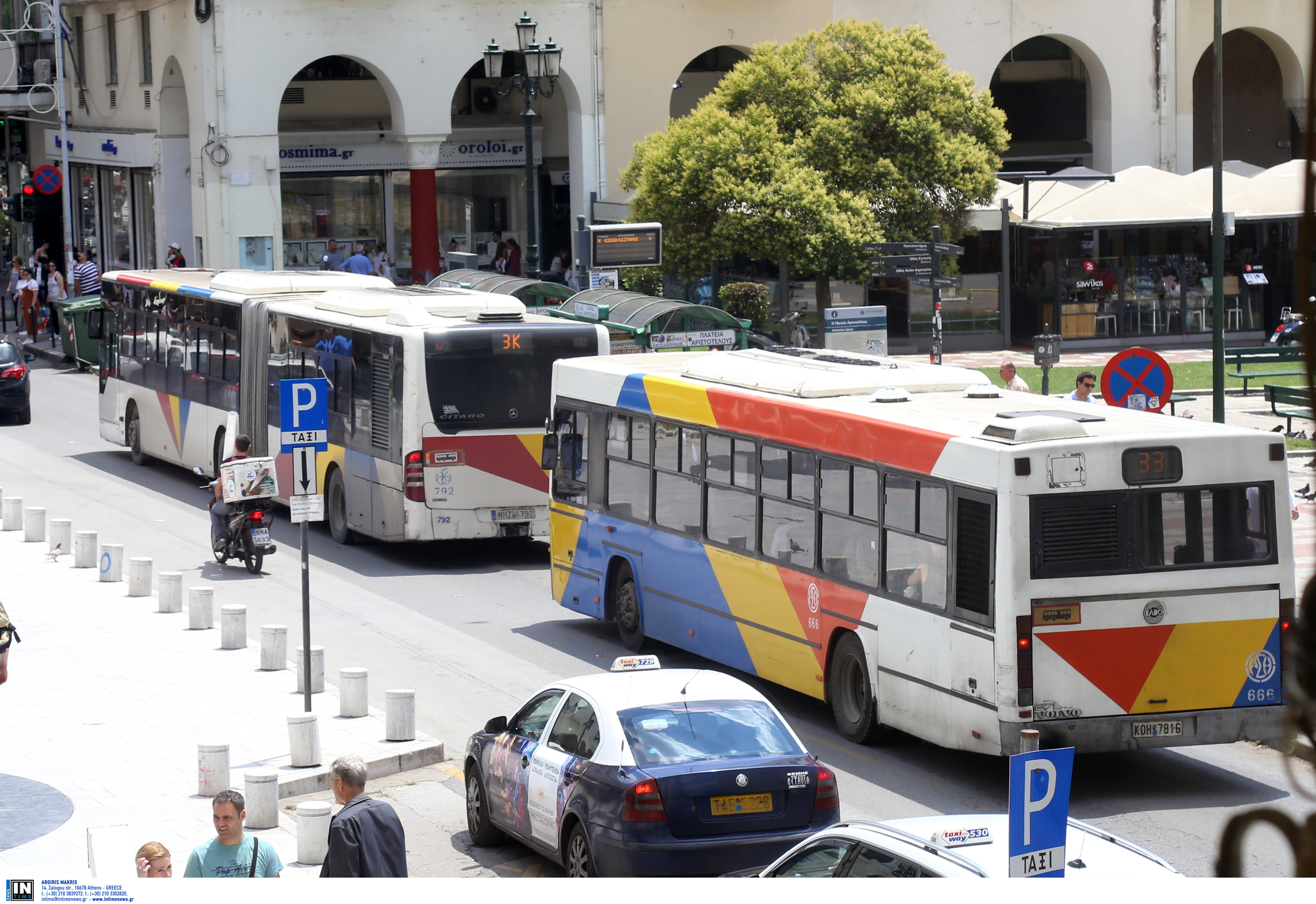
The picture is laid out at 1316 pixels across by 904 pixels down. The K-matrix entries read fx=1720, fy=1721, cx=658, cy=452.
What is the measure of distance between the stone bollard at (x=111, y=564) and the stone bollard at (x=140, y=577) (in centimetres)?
65

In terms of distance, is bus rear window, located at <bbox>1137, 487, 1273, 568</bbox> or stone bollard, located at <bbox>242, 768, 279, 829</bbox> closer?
stone bollard, located at <bbox>242, 768, 279, 829</bbox>

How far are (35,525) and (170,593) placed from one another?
480cm

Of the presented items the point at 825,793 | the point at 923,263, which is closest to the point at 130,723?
the point at 825,793

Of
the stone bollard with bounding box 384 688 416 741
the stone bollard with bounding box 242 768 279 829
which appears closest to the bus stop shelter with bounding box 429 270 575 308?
the stone bollard with bounding box 384 688 416 741

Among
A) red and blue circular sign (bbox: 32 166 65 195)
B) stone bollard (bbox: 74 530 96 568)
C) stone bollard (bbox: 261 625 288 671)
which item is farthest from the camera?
red and blue circular sign (bbox: 32 166 65 195)

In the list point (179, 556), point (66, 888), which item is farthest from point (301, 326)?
point (66, 888)

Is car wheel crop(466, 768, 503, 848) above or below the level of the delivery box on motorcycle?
below

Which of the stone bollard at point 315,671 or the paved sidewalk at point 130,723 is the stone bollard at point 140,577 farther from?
the stone bollard at point 315,671

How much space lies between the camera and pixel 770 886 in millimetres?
2596

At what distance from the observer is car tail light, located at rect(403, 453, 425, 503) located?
19828 mm

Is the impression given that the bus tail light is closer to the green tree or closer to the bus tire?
the bus tire

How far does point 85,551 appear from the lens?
65.7 feet

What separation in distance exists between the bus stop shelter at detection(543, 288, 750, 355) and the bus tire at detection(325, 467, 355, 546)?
5.90 metres

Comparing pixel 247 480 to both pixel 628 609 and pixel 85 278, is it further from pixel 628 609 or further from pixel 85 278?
pixel 85 278
